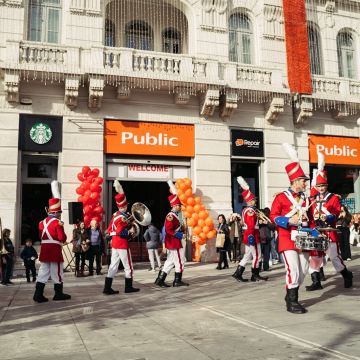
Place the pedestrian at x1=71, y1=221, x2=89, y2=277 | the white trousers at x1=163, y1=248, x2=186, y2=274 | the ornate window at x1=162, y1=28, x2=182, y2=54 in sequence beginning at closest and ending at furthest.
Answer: the white trousers at x1=163, y1=248, x2=186, y2=274
the pedestrian at x1=71, y1=221, x2=89, y2=277
the ornate window at x1=162, y1=28, x2=182, y2=54

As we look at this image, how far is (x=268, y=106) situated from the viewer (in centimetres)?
1711

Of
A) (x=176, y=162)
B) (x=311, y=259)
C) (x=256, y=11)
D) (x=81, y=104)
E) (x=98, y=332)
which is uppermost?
(x=256, y=11)

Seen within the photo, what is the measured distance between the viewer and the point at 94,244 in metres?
12.9

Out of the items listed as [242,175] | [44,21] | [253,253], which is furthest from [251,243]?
[44,21]

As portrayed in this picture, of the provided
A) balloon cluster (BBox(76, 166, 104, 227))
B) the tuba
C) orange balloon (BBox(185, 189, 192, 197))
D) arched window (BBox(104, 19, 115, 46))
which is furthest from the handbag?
arched window (BBox(104, 19, 115, 46))

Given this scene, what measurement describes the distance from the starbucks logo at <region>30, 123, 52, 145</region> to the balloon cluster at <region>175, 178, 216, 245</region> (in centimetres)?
496

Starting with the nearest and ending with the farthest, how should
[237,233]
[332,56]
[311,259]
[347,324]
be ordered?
1. [347,324]
2. [311,259]
3. [237,233]
4. [332,56]

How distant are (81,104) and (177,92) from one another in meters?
3.60

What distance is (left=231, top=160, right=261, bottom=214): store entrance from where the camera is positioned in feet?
55.7

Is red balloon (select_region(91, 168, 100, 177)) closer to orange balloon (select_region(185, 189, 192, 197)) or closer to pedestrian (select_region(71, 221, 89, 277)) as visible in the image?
pedestrian (select_region(71, 221, 89, 277))

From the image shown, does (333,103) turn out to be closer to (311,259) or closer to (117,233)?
(311,259)

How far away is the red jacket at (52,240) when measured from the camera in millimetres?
8148

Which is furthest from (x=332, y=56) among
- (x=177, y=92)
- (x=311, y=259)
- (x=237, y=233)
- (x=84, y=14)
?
(x=311, y=259)

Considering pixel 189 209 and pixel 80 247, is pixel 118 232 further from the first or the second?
pixel 189 209
